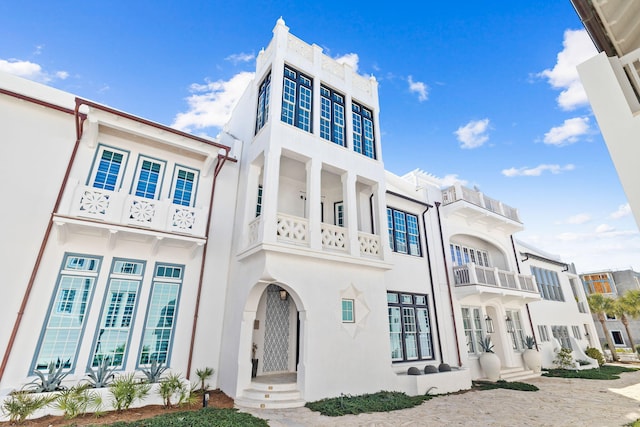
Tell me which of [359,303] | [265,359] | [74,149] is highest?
[74,149]

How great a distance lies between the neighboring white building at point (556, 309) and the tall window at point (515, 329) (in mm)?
1384

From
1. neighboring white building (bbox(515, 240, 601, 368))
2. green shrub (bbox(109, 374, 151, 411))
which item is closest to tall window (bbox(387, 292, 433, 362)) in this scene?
green shrub (bbox(109, 374, 151, 411))

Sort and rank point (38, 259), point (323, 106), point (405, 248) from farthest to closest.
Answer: point (405, 248)
point (323, 106)
point (38, 259)

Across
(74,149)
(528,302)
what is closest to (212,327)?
(74,149)

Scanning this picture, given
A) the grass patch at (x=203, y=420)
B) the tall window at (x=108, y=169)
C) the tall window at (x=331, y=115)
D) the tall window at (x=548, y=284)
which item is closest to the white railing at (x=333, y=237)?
the tall window at (x=331, y=115)

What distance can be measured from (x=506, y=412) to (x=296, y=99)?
37.0ft

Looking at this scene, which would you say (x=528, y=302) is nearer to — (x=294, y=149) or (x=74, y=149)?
(x=294, y=149)

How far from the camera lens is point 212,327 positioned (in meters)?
9.31

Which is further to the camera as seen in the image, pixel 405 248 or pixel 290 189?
pixel 405 248

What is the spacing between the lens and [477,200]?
16156mm

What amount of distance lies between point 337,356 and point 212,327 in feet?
13.1

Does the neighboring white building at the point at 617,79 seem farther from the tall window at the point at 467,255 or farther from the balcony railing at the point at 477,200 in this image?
the tall window at the point at 467,255

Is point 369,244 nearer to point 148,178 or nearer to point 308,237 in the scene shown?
point 308,237

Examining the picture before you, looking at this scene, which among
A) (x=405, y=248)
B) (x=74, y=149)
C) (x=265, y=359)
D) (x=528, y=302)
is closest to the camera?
(x=74, y=149)
